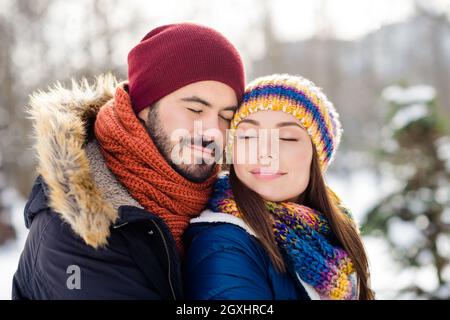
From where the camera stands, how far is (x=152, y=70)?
2.18 meters

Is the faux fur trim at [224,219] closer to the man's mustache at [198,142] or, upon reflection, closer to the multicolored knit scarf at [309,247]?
the multicolored knit scarf at [309,247]

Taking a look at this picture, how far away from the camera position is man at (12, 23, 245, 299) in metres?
1.60

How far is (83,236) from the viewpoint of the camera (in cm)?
156

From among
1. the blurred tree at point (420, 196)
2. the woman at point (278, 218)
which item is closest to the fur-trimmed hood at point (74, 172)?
the woman at point (278, 218)

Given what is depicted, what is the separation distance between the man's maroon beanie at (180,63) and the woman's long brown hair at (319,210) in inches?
19.9

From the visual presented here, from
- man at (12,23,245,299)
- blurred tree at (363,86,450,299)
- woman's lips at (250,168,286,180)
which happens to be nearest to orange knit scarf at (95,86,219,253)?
man at (12,23,245,299)

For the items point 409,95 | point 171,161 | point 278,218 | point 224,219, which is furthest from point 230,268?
point 409,95

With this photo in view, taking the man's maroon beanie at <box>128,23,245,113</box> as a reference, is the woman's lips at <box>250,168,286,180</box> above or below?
below

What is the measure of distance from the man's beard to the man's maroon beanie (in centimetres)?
15

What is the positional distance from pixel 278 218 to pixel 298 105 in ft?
1.88

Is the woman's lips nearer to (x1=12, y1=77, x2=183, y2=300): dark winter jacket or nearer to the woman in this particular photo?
the woman

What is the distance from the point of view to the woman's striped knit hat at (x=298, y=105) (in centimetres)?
Answer: 205

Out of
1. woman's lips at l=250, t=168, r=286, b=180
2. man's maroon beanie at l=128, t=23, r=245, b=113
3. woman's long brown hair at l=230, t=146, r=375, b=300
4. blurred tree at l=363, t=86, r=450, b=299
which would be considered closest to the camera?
woman's long brown hair at l=230, t=146, r=375, b=300

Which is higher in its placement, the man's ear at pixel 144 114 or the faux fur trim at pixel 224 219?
the man's ear at pixel 144 114
